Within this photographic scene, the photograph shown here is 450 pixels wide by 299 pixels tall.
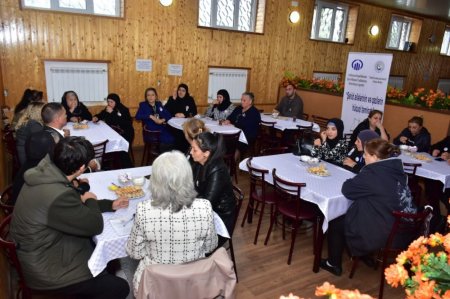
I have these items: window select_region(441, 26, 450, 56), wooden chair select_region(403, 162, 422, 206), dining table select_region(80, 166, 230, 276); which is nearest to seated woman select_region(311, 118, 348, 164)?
wooden chair select_region(403, 162, 422, 206)

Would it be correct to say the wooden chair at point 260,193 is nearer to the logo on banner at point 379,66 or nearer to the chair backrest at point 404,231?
the chair backrest at point 404,231

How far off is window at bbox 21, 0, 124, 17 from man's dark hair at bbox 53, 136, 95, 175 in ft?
16.0

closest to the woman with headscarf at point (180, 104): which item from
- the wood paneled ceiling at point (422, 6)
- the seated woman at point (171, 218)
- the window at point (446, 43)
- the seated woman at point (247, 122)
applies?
the seated woman at point (247, 122)

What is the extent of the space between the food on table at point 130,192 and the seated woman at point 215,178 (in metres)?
0.45

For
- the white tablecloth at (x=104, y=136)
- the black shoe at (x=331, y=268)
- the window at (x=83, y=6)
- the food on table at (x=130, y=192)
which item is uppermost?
the window at (x=83, y=6)

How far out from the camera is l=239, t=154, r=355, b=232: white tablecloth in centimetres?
315

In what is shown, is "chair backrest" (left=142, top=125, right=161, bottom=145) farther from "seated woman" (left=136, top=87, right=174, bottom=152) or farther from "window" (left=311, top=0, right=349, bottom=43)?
"window" (left=311, top=0, right=349, bottom=43)

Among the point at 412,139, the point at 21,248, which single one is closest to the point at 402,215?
the point at 21,248

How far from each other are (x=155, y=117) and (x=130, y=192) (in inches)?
124

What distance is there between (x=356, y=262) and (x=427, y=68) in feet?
38.4

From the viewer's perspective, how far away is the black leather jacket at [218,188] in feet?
8.84

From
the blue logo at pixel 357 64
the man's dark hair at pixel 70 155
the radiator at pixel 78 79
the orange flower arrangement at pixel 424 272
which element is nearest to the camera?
the orange flower arrangement at pixel 424 272

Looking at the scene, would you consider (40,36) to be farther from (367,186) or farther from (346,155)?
(367,186)

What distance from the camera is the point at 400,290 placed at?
3.27 metres
